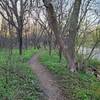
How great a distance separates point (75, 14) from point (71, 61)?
2650 millimetres

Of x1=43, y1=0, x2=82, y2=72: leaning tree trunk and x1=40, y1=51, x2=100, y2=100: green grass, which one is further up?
Result: x1=43, y1=0, x2=82, y2=72: leaning tree trunk

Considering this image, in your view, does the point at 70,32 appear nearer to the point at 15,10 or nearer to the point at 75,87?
the point at 75,87

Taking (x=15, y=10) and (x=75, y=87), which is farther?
(x=15, y=10)

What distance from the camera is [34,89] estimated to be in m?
9.27

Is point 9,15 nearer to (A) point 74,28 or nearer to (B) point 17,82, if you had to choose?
(A) point 74,28

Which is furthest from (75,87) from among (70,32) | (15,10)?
(15,10)

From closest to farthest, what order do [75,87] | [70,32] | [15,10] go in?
[75,87] → [70,32] → [15,10]

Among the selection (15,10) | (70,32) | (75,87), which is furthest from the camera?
(15,10)

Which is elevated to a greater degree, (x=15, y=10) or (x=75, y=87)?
(x=15, y=10)

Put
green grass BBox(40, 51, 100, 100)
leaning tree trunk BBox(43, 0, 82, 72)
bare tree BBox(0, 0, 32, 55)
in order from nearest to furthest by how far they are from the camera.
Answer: green grass BBox(40, 51, 100, 100) → leaning tree trunk BBox(43, 0, 82, 72) → bare tree BBox(0, 0, 32, 55)

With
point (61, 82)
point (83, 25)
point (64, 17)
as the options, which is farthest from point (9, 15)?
point (61, 82)

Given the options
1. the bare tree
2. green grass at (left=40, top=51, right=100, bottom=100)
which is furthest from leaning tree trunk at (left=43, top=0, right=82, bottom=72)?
the bare tree

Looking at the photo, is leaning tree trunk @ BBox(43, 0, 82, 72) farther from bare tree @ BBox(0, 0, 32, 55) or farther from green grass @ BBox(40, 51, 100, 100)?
bare tree @ BBox(0, 0, 32, 55)

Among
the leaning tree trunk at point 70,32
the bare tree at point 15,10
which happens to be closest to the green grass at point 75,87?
the leaning tree trunk at point 70,32
